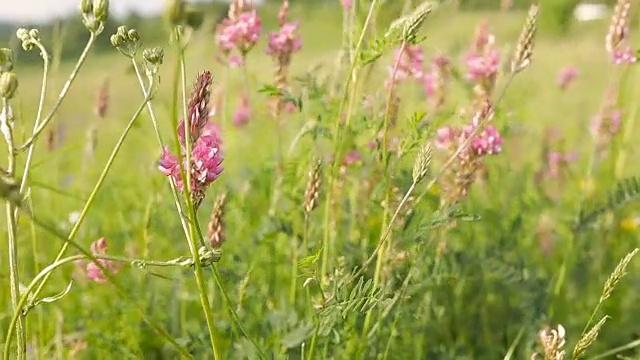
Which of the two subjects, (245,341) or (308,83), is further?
(308,83)

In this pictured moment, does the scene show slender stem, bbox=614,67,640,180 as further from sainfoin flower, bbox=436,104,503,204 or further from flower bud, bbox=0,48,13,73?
flower bud, bbox=0,48,13,73

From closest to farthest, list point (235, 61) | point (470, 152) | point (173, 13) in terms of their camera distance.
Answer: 1. point (173, 13)
2. point (470, 152)
3. point (235, 61)

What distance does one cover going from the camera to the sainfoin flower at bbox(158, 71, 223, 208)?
95 cm

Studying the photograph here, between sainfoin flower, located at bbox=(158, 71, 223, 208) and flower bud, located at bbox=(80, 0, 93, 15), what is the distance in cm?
15

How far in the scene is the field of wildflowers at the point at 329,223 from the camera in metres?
1.02

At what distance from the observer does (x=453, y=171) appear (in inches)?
66.1

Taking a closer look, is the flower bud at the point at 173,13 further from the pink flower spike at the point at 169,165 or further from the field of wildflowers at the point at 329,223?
the pink flower spike at the point at 169,165

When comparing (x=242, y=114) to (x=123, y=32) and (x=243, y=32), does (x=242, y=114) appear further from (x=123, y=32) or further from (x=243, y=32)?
(x=123, y=32)

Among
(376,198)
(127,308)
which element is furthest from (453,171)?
(127,308)

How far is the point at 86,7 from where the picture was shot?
0.93 meters

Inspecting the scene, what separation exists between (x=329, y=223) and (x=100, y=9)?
796 mm

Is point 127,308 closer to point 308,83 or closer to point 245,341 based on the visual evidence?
point 245,341

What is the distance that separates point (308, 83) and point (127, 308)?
64 centimetres

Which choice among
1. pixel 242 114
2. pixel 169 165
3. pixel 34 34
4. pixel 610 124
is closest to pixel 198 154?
pixel 169 165
